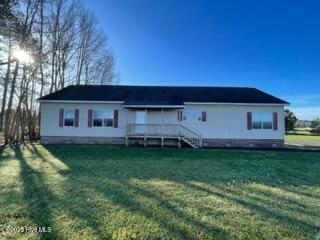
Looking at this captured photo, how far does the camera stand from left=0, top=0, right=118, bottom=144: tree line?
16.2 metres

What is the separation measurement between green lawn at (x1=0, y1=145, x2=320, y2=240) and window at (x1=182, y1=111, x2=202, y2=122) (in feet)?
31.2

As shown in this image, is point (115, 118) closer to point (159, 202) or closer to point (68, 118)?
point (68, 118)

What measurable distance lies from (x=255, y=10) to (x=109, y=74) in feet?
70.8

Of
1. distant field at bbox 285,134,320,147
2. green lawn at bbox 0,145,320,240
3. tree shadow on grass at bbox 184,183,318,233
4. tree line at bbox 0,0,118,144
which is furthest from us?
distant field at bbox 285,134,320,147

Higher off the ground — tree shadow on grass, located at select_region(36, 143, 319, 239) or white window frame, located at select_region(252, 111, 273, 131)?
white window frame, located at select_region(252, 111, 273, 131)

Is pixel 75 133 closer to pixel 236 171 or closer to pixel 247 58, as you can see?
pixel 236 171

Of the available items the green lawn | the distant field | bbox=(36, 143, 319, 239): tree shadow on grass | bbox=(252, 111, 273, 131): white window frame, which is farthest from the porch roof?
the distant field

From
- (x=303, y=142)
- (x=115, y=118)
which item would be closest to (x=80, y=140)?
(x=115, y=118)

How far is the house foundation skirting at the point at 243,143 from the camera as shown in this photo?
60.9ft

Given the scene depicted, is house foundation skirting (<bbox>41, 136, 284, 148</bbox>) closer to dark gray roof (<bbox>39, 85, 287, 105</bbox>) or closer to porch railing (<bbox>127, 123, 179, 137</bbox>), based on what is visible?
porch railing (<bbox>127, 123, 179, 137</bbox>)

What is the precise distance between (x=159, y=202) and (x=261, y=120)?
49.6 ft

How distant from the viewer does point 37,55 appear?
1916 cm

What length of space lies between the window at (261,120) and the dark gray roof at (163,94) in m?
0.92

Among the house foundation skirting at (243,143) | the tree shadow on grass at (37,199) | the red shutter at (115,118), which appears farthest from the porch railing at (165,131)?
the tree shadow on grass at (37,199)
